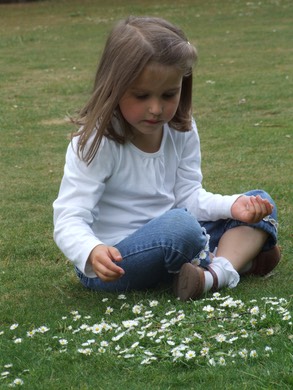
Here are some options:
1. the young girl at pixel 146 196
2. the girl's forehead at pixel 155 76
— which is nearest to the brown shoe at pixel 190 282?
the young girl at pixel 146 196

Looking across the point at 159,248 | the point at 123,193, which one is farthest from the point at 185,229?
the point at 123,193

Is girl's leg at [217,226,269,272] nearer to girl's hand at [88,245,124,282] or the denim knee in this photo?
the denim knee

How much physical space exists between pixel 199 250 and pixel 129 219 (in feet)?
1.20

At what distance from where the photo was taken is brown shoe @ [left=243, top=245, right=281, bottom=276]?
178 inches

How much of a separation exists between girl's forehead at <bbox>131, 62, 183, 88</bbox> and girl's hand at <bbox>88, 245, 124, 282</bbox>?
0.72 metres

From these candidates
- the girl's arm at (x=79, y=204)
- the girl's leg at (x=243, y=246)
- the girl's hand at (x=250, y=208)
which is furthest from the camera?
the girl's leg at (x=243, y=246)

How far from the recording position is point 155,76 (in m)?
4.06

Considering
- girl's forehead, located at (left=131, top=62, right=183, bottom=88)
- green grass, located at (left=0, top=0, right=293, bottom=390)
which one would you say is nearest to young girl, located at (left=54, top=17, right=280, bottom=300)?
girl's forehead, located at (left=131, top=62, right=183, bottom=88)

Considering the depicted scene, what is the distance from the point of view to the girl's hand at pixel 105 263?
3.80 m

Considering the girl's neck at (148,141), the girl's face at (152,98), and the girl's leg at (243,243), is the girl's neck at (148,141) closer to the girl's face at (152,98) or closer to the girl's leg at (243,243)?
the girl's face at (152,98)

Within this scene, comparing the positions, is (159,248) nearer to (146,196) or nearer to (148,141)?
(146,196)

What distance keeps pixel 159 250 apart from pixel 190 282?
220 millimetres

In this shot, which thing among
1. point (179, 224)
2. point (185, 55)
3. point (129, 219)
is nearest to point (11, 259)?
point (129, 219)

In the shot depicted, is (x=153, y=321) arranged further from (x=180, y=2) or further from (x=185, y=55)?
(x=180, y=2)
